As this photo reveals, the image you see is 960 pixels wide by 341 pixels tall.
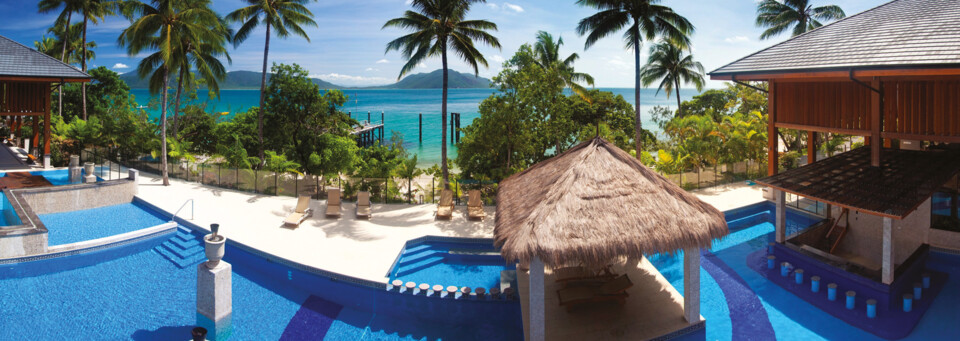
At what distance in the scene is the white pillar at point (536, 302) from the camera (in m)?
8.11

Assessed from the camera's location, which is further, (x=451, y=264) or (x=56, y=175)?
(x=56, y=175)

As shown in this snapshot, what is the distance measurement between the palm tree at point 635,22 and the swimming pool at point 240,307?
1334 centimetres

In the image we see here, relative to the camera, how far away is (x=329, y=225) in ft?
50.2

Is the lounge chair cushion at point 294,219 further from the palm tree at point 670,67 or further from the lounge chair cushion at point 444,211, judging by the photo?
the palm tree at point 670,67

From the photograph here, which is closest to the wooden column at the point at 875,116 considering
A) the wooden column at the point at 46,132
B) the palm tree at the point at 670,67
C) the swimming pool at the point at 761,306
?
the swimming pool at the point at 761,306

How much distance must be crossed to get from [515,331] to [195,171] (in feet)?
59.4

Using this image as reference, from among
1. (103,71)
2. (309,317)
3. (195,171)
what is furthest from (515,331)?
(103,71)

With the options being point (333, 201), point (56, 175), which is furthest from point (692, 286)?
point (56, 175)

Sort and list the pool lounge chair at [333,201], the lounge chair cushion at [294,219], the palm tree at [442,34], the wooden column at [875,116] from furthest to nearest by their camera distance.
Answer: the palm tree at [442,34], the pool lounge chair at [333,201], the lounge chair cushion at [294,219], the wooden column at [875,116]

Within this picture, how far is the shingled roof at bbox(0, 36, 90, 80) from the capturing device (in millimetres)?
19661

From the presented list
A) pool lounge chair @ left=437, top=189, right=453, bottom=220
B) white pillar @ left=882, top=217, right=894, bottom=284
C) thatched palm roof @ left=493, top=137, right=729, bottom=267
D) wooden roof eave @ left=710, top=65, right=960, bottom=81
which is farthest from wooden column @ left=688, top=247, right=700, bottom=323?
pool lounge chair @ left=437, top=189, right=453, bottom=220

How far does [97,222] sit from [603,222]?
15.6 meters

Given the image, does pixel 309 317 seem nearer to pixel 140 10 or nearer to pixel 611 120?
pixel 140 10

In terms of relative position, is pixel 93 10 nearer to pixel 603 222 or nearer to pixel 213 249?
pixel 213 249
